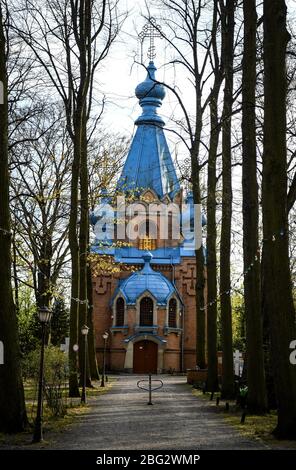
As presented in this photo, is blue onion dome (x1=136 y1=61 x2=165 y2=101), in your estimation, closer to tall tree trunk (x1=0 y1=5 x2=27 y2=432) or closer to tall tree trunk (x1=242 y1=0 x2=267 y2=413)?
tall tree trunk (x1=242 y1=0 x2=267 y2=413)

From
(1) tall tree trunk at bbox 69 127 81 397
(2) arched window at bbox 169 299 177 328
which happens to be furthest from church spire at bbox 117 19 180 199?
(1) tall tree trunk at bbox 69 127 81 397

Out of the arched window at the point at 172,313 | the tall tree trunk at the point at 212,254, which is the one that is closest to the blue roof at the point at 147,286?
the arched window at the point at 172,313

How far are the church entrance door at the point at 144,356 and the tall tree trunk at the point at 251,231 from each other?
30.0 metres

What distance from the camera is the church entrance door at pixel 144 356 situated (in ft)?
143

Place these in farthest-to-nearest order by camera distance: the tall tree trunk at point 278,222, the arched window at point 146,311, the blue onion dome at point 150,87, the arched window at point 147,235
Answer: the arched window at point 147,235
the blue onion dome at point 150,87
the arched window at point 146,311
the tall tree trunk at point 278,222

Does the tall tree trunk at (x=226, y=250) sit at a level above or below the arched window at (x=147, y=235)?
below

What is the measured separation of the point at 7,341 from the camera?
11.2m

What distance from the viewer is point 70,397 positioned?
18.3 m

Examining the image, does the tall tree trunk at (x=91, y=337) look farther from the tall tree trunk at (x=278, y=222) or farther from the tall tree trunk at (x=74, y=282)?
the tall tree trunk at (x=278, y=222)

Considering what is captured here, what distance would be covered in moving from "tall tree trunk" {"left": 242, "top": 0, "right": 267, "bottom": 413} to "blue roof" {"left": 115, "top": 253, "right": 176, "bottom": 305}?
29670 millimetres

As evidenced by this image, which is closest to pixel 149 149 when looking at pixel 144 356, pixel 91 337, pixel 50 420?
pixel 144 356

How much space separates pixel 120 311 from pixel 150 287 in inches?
106

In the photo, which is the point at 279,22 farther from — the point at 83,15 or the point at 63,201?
the point at 63,201

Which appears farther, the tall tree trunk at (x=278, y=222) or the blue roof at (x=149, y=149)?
the blue roof at (x=149, y=149)
